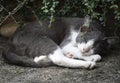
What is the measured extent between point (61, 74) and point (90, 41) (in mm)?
574

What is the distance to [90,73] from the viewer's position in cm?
332

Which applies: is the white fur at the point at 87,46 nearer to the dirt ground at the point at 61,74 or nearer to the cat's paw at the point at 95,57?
the cat's paw at the point at 95,57

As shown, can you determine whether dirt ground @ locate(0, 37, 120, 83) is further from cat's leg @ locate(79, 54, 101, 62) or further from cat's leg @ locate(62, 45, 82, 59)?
cat's leg @ locate(62, 45, 82, 59)

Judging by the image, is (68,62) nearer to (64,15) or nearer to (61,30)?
(61,30)

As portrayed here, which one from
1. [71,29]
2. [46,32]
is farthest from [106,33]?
[46,32]

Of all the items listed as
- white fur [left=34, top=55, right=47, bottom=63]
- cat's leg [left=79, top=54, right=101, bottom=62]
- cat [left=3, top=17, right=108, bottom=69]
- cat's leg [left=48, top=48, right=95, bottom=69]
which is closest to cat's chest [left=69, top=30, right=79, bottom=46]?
cat [left=3, top=17, right=108, bottom=69]

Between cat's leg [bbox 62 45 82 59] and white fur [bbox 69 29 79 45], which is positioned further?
white fur [bbox 69 29 79 45]

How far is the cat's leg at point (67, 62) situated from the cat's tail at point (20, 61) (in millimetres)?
80

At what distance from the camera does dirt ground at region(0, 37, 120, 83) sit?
10.5 ft

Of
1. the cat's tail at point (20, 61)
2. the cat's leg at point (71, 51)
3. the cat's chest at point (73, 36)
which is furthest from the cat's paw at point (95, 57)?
the cat's tail at point (20, 61)

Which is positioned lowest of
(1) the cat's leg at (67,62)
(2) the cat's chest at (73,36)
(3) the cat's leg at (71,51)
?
(1) the cat's leg at (67,62)

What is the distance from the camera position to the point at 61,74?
3.31 metres

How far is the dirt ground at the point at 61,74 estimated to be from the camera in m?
3.19

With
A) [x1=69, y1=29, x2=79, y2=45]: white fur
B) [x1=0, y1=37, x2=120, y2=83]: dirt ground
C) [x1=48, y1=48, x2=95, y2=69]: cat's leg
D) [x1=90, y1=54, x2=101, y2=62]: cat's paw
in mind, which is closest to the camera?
[x1=0, y1=37, x2=120, y2=83]: dirt ground
